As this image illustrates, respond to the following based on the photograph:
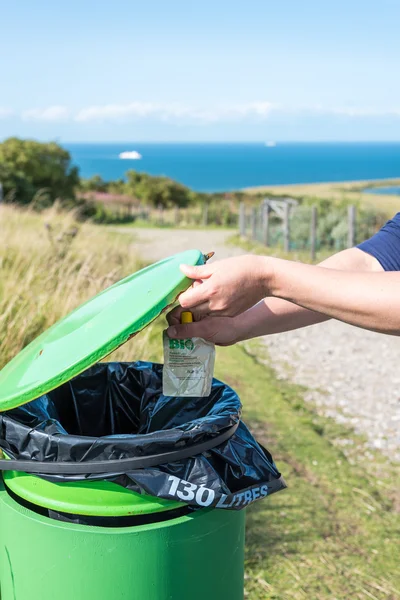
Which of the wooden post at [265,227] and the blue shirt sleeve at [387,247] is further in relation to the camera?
the wooden post at [265,227]

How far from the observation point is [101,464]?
5.03ft

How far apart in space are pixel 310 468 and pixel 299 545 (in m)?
0.76

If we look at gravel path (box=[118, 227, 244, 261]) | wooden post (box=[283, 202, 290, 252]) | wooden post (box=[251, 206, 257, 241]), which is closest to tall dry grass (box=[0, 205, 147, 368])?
gravel path (box=[118, 227, 244, 261])

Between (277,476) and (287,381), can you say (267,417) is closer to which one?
(287,381)

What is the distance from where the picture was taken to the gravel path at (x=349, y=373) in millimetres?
4421

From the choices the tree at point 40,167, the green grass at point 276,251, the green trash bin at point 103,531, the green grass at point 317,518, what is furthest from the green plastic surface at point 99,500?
the tree at point 40,167

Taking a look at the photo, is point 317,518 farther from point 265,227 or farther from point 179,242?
point 179,242

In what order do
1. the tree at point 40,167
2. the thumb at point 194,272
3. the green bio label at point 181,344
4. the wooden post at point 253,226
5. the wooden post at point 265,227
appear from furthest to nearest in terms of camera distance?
the tree at point 40,167
the wooden post at point 253,226
the wooden post at point 265,227
the green bio label at point 181,344
the thumb at point 194,272

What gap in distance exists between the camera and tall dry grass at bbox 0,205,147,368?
3848mm

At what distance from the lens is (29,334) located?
3.97 meters

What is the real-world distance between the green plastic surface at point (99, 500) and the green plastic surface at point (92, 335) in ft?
0.80

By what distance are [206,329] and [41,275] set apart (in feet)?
10.7

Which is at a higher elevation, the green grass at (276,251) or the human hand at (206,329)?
the human hand at (206,329)

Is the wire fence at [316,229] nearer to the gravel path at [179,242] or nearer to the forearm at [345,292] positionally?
the gravel path at [179,242]
